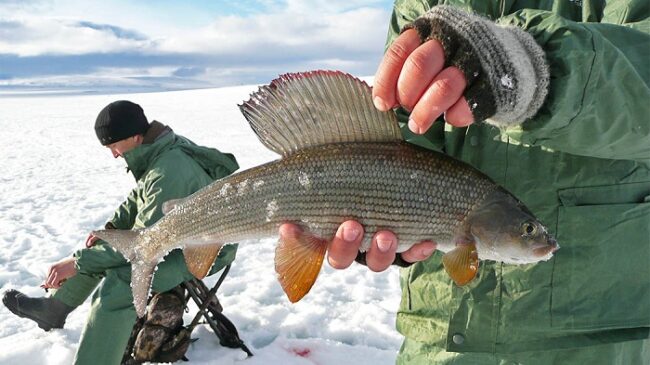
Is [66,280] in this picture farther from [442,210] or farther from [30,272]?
[442,210]

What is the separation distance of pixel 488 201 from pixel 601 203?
0.44 meters

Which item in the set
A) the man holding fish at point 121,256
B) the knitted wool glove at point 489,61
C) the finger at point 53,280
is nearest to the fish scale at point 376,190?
the knitted wool glove at point 489,61

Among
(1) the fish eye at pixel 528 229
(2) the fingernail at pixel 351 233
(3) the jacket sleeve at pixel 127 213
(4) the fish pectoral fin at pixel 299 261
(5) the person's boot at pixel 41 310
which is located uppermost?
(1) the fish eye at pixel 528 229

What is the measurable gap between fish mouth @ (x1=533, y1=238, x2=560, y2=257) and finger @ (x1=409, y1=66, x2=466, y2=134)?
0.72m

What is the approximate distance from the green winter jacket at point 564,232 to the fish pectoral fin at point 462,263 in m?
Answer: 0.29

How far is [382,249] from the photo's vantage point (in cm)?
194

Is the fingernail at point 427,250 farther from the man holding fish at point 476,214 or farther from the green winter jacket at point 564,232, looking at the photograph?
the green winter jacket at point 564,232

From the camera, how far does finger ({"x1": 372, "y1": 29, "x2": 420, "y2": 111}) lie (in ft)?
4.78

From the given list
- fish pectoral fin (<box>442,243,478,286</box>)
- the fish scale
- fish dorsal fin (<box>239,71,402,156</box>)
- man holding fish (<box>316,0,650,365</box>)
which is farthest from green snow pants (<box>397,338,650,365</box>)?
fish dorsal fin (<box>239,71,402,156</box>)

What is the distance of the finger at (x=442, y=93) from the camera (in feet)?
4.55

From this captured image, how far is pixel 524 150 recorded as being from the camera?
199 centimetres

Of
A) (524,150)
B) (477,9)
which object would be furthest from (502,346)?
(477,9)

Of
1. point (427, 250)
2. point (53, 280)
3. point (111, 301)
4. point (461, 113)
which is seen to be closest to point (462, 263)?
point (427, 250)

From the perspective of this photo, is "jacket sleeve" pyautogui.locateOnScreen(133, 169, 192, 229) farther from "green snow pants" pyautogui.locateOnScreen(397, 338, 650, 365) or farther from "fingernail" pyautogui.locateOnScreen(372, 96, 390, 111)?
"fingernail" pyautogui.locateOnScreen(372, 96, 390, 111)
